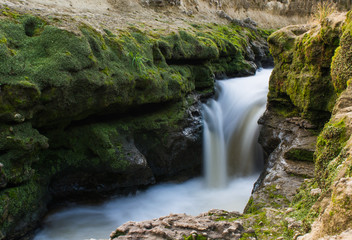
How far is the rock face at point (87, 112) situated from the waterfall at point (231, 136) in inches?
19.4

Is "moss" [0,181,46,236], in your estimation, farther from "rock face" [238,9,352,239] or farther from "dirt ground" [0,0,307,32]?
"rock face" [238,9,352,239]

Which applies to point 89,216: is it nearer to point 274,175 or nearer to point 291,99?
point 274,175

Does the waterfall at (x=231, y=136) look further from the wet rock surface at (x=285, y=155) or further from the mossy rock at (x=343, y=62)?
the mossy rock at (x=343, y=62)

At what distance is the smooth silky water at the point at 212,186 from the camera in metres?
6.58

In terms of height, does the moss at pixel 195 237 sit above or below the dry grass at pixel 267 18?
below

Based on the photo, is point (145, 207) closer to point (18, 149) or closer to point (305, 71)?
point (18, 149)

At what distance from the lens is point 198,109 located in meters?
9.55

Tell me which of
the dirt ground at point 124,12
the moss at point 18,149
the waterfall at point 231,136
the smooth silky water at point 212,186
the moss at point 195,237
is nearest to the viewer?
the moss at point 195,237

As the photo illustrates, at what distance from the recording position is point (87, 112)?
6746 mm

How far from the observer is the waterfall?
8.80m

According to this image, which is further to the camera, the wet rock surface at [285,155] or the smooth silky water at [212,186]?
the smooth silky water at [212,186]

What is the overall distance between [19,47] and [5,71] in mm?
767

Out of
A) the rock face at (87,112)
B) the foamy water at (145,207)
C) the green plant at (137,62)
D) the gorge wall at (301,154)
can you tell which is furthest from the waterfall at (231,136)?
the green plant at (137,62)

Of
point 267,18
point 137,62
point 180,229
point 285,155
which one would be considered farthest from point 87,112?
point 267,18
